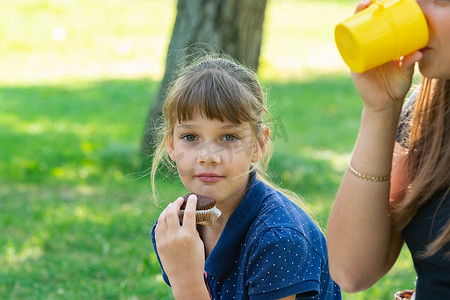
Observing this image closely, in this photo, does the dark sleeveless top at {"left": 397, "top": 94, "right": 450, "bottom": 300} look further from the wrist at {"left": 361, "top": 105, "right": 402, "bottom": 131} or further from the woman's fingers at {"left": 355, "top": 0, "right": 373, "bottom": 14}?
the woman's fingers at {"left": 355, "top": 0, "right": 373, "bottom": 14}

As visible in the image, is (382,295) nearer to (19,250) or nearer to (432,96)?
(432,96)

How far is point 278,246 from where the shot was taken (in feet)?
8.13

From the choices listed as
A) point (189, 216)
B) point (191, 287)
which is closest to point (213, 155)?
point (189, 216)

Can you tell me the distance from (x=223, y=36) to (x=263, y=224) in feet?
11.5

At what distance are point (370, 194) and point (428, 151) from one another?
0.23 meters

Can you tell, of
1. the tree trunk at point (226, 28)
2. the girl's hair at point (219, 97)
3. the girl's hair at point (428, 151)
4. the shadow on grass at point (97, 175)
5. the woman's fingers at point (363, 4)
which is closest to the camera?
the woman's fingers at point (363, 4)

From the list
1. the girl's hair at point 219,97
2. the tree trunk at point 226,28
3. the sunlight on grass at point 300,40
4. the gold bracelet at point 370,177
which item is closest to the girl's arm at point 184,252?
the girl's hair at point 219,97

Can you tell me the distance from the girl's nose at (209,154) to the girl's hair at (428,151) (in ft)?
2.26

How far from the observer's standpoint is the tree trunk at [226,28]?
19.0 feet

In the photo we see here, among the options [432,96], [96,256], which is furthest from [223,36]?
[432,96]

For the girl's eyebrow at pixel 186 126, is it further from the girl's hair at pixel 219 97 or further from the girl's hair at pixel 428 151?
the girl's hair at pixel 428 151

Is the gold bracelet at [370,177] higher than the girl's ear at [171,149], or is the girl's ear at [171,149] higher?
the gold bracelet at [370,177]

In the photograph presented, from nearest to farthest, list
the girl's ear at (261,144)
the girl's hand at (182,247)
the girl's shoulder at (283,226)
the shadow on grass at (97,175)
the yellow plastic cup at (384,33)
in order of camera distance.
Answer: the yellow plastic cup at (384,33) → the girl's hand at (182,247) → the girl's shoulder at (283,226) → the girl's ear at (261,144) → the shadow on grass at (97,175)

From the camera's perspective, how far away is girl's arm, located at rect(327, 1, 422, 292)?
6.43 feet
